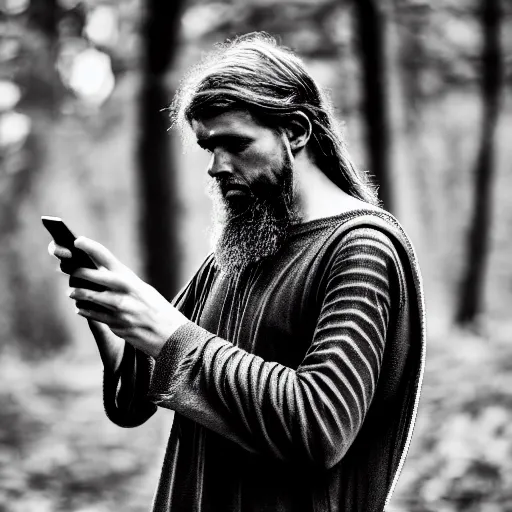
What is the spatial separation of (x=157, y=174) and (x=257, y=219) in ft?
25.4

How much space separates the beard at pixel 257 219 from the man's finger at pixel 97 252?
345 mm

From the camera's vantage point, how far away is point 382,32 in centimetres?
1060

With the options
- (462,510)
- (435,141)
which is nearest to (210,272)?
(462,510)

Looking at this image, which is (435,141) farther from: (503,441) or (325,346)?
(325,346)

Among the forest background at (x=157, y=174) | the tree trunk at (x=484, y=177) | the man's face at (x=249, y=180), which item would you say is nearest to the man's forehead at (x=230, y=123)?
the man's face at (x=249, y=180)

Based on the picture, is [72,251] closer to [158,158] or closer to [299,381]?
[299,381]

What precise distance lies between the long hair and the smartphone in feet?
1.32

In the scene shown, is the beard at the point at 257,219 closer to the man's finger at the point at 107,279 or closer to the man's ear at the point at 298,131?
the man's ear at the point at 298,131

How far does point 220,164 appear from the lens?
186 cm

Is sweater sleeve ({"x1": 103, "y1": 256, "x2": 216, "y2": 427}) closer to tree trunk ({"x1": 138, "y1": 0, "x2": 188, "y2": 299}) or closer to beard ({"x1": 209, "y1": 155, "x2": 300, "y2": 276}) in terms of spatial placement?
beard ({"x1": 209, "y1": 155, "x2": 300, "y2": 276})

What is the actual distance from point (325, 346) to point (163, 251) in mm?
8014

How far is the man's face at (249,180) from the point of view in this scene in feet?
6.06

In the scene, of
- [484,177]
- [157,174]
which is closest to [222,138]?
[157,174]

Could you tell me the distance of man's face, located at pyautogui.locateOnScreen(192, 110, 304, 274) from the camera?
185cm
